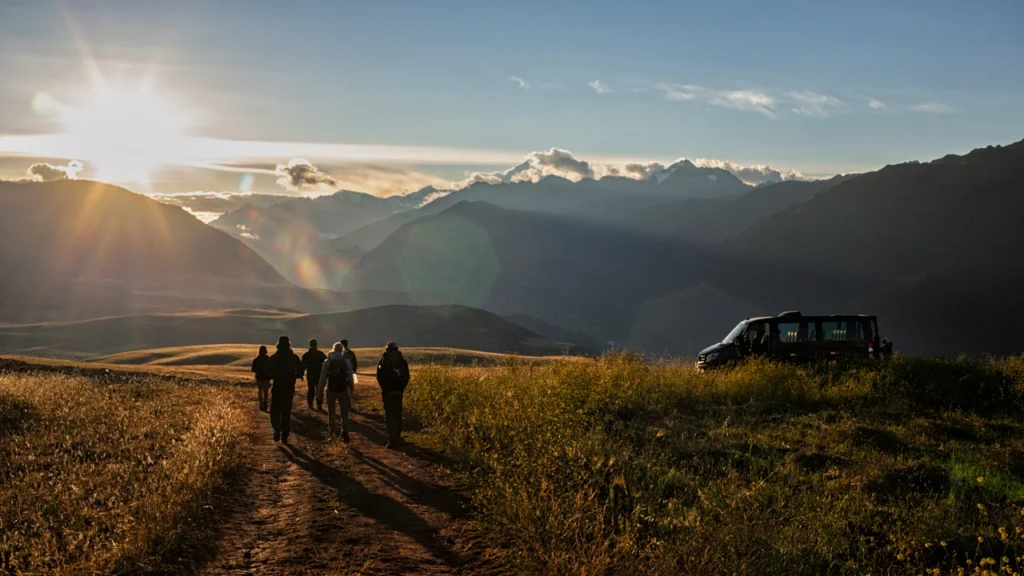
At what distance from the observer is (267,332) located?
140875 millimetres

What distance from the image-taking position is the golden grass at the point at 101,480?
6953 millimetres

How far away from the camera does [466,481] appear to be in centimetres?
1070

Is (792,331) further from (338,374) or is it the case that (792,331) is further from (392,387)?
(338,374)

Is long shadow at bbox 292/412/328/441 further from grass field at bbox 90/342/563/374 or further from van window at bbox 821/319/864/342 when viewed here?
grass field at bbox 90/342/563/374

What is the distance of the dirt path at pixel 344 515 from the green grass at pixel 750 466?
634 mm

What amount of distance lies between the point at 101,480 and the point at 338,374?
6.33 meters

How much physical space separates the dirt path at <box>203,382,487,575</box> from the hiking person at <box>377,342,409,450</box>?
0.46 meters

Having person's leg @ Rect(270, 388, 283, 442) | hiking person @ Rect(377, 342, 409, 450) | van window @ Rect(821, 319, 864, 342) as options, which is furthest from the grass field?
→ hiking person @ Rect(377, 342, 409, 450)

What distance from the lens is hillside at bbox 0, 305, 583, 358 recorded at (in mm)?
131625

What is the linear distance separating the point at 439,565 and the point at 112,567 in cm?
328

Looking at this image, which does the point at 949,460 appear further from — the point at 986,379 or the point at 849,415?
the point at 986,379

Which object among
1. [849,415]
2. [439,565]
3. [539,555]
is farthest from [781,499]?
[849,415]

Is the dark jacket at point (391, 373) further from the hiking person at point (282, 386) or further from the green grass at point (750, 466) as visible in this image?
the hiking person at point (282, 386)

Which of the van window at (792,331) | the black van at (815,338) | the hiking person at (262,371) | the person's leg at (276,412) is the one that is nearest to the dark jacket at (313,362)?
the hiking person at (262,371)
